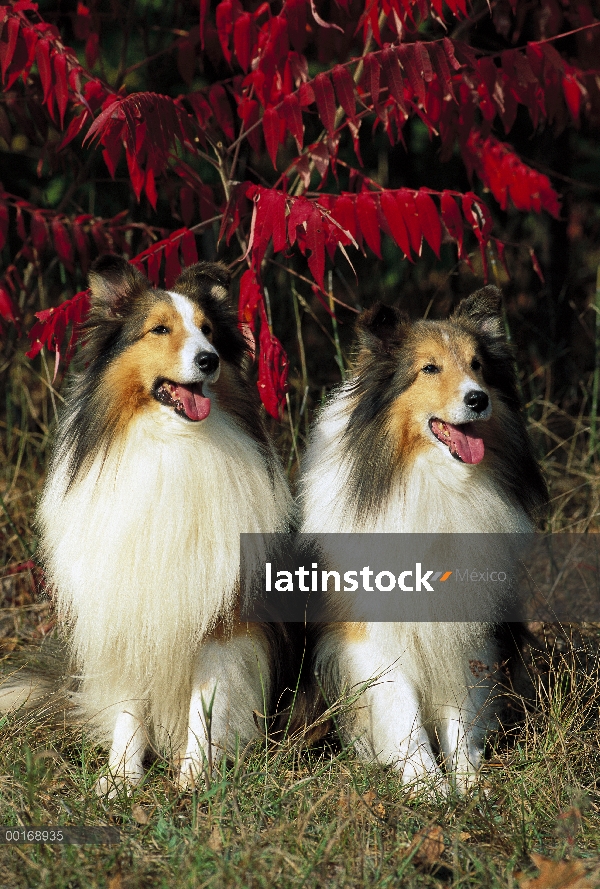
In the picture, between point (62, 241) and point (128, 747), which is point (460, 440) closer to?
point (128, 747)

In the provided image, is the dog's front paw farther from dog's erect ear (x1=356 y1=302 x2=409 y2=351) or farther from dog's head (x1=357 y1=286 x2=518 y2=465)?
dog's erect ear (x1=356 y1=302 x2=409 y2=351)

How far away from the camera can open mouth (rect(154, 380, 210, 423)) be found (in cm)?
342

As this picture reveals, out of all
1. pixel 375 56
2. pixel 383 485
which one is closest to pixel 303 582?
pixel 383 485

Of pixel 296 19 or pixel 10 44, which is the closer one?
pixel 10 44

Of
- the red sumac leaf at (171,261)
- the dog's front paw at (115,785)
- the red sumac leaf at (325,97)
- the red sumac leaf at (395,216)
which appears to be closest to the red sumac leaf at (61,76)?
the red sumac leaf at (171,261)

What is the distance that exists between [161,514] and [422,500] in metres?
0.95

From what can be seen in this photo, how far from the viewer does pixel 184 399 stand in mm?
3432

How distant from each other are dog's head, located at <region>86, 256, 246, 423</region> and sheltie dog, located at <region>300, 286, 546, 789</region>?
592 millimetres

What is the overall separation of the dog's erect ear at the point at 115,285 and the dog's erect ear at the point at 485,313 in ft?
4.14

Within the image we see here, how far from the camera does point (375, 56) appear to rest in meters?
4.14

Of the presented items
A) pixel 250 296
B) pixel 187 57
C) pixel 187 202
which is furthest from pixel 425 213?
pixel 187 57

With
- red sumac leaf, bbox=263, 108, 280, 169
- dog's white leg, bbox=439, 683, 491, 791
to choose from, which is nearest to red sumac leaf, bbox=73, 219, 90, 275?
red sumac leaf, bbox=263, 108, 280, 169

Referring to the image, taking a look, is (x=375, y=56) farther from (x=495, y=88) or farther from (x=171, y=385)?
(x=171, y=385)

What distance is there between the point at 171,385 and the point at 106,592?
2.54 feet
